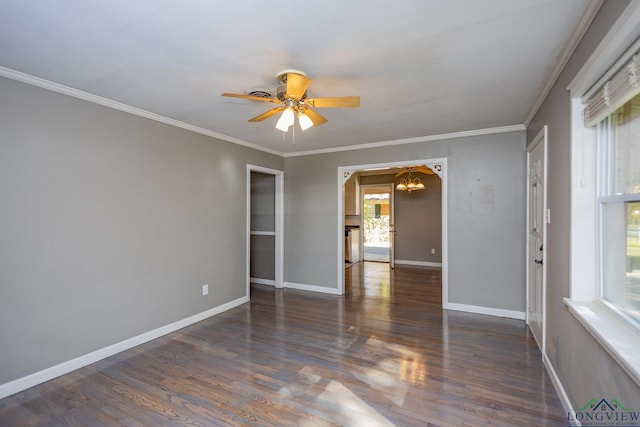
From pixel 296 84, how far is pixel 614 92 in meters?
1.75

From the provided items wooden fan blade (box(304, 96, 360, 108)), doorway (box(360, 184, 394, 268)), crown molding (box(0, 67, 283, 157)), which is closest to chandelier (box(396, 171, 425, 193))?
doorway (box(360, 184, 394, 268))

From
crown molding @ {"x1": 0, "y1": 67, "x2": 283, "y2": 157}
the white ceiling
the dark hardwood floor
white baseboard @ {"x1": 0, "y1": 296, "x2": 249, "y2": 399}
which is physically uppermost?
the white ceiling

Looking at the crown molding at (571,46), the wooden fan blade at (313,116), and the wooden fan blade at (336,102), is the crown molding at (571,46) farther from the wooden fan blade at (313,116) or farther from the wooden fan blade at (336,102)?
the wooden fan blade at (313,116)

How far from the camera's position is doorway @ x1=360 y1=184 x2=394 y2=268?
28.2 ft

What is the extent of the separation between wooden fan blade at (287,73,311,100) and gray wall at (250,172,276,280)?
131 inches

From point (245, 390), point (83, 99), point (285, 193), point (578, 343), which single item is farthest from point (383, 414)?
point (285, 193)

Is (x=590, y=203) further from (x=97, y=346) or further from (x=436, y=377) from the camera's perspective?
(x=97, y=346)

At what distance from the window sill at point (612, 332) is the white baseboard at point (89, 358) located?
363cm

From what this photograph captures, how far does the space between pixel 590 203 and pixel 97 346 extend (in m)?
3.96

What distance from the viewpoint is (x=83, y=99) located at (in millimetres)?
2719

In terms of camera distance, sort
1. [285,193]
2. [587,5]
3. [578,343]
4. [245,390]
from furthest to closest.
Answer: [285,193], [245,390], [578,343], [587,5]

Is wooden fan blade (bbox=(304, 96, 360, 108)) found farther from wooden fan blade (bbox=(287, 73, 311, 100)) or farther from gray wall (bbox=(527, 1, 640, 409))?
gray wall (bbox=(527, 1, 640, 409))

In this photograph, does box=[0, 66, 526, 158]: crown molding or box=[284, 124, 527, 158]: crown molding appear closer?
box=[0, 66, 526, 158]: crown molding

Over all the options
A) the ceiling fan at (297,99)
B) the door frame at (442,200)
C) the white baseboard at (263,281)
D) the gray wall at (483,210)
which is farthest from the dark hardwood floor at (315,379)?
the ceiling fan at (297,99)
